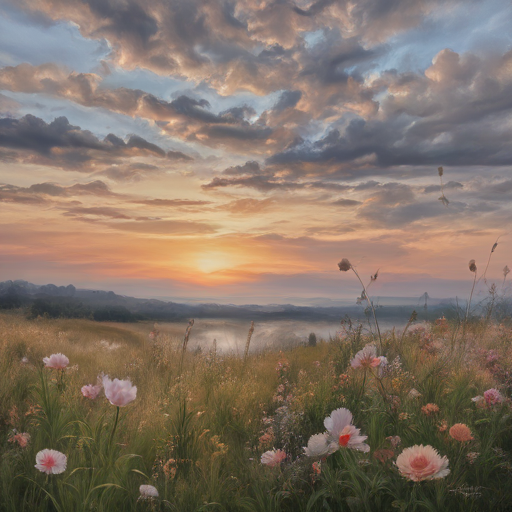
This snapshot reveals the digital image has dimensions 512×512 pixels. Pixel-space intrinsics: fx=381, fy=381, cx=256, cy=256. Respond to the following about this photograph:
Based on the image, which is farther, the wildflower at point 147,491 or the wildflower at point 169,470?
the wildflower at point 169,470

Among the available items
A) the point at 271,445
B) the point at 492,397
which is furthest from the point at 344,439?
the point at 492,397

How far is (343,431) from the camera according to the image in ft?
6.68

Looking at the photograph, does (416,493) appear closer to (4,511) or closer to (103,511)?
(103,511)

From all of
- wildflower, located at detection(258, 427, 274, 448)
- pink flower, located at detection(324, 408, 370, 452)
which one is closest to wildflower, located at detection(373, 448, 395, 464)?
pink flower, located at detection(324, 408, 370, 452)

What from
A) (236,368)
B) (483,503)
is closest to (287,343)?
(236,368)

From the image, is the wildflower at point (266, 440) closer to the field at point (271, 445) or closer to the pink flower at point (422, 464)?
the field at point (271, 445)

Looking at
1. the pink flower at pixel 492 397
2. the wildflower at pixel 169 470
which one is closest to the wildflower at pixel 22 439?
the wildflower at pixel 169 470

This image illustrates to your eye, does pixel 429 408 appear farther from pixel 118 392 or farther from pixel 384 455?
pixel 118 392

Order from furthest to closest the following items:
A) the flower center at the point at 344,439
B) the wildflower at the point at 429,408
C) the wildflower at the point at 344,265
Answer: the wildflower at the point at 344,265, the wildflower at the point at 429,408, the flower center at the point at 344,439

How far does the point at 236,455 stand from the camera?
3.31 m

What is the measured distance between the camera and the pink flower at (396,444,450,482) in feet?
5.51

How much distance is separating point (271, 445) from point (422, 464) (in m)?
1.81

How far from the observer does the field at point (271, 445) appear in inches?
84.7

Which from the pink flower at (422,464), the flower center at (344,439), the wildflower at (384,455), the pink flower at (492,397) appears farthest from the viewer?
the pink flower at (492,397)
